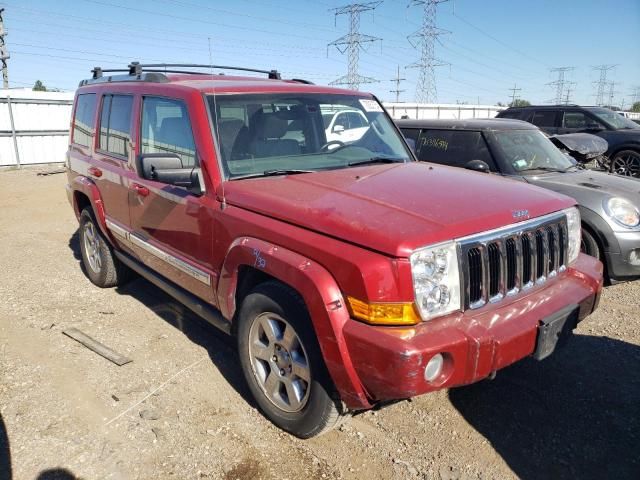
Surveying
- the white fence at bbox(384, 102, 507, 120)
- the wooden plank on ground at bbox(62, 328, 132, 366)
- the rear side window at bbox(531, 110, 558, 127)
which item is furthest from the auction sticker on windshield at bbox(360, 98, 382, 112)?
the white fence at bbox(384, 102, 507, 120)

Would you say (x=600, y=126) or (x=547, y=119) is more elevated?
(x=547, y=119)

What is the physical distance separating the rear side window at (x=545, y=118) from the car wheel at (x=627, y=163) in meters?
1.53

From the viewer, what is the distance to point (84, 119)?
17.4 feet

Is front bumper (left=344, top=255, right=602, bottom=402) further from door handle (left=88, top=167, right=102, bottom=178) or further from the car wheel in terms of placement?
the car wheel

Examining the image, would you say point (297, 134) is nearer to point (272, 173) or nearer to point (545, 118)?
point (272, 173)

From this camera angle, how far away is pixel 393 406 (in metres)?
3.25

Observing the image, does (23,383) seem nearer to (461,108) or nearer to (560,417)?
(560,417)

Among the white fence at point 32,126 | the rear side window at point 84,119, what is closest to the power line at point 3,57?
the white fence at point 32,126

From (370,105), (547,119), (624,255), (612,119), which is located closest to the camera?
(370,105)

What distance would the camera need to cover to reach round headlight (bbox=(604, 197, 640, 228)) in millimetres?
4895

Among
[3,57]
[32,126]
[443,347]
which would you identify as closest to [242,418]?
[443,347]

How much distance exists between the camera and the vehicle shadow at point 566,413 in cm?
271

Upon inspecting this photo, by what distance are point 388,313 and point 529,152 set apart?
177 inches

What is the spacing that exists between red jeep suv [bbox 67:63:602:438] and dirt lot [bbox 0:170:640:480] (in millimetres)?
308
